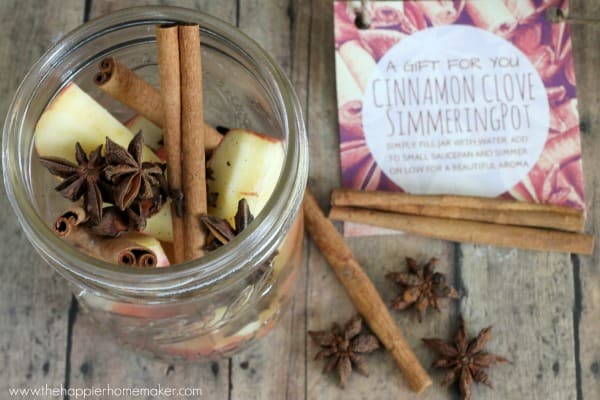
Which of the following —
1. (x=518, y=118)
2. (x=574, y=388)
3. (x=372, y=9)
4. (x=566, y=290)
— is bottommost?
(x=574, y=388)

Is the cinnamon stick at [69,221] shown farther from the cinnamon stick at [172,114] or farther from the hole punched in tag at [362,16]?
the hole punched in tag at [362,16]

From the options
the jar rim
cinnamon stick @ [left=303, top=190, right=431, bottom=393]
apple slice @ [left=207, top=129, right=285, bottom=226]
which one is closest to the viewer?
the jar rim

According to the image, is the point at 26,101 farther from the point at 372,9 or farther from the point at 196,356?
the point at 372,9

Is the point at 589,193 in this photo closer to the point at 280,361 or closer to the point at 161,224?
the point at 280,361

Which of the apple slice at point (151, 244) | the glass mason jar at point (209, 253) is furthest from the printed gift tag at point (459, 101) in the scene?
the apple slice at point (151, 244)

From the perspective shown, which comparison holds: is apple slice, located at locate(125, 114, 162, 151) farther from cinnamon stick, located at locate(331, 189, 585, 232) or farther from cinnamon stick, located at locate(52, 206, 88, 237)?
cinnamon stick, located at locate(331, 189, 585, 232)

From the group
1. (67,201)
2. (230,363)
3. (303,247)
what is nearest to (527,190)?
(303,247)

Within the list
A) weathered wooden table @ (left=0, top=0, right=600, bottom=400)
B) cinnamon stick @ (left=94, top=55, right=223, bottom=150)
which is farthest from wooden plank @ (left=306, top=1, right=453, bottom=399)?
cinnamon stick @ (left=94, top=55, right=223, bottom=150)
